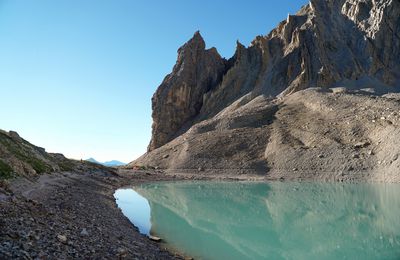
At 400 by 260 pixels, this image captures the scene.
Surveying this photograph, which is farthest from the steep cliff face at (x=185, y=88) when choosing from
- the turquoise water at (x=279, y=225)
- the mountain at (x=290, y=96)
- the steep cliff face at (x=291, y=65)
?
the turquoise water at (x=279, y=225)

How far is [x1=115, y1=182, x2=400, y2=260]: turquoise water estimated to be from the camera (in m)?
20.6

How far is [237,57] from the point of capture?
453 ft

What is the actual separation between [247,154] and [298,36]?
5406cm

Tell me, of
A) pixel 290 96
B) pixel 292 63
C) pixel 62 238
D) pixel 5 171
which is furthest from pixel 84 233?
pixel 292 63

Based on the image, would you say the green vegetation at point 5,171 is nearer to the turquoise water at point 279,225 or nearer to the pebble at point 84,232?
the turquoise water at point 279,225

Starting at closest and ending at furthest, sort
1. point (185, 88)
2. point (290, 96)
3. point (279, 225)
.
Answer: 1. point (279, 225)
2. point (290, 96)
3. point (185, 88)

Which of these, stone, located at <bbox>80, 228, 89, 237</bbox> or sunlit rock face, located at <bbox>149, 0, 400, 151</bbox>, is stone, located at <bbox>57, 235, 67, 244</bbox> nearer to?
stone, located at <bbox>80, 228, 89, 237</bbox>

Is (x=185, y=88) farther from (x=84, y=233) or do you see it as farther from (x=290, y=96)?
(x=84, y=233)

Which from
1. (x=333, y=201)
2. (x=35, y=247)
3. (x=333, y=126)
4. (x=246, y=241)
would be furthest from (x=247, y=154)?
(x=35, y=247)

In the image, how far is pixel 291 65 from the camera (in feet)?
392

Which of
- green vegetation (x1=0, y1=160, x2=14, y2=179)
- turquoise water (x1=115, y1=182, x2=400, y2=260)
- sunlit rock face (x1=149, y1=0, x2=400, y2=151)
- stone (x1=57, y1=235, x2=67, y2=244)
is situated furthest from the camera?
sunlit rock face (x1=149, y1=0, x2=400, y2=151)

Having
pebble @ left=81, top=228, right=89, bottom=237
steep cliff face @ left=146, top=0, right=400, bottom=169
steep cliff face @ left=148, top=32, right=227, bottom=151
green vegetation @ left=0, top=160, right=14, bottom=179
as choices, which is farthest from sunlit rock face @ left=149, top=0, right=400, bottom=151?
pebble @ left=81, top=228, right=89, bottom=237

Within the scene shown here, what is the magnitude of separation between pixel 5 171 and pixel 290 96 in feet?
287

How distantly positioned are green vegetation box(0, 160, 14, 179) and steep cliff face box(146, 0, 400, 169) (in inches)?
3221
